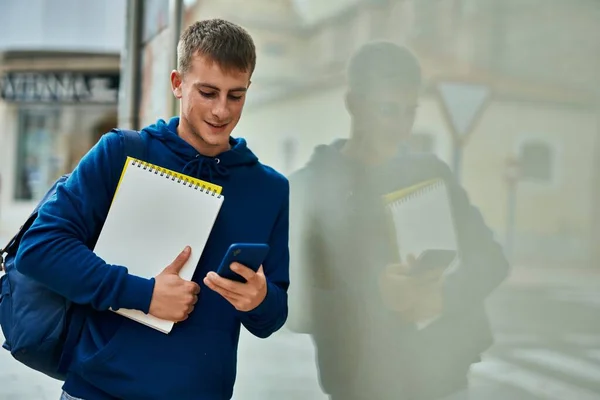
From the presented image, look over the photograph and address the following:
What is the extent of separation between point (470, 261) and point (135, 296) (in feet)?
2.78

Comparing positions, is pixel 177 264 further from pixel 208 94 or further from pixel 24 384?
pixel 24 384

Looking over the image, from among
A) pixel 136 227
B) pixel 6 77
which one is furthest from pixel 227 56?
pixel 6 77

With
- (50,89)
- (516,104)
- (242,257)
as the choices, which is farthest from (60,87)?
(516,104)

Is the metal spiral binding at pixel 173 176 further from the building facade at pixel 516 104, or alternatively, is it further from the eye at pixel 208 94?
the building facade at pixel 516 104

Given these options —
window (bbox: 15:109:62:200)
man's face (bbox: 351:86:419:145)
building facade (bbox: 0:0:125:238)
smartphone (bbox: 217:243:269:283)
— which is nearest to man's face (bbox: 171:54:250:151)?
smartphone (bbox: 217:243:269:283)

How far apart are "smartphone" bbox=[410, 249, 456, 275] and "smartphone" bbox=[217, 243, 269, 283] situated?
1.77ft

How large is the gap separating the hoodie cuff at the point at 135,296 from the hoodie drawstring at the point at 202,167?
33 cm

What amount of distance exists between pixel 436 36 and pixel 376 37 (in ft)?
1.02

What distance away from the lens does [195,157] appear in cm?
214

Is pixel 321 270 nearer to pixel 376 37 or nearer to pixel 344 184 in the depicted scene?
pixel 344 184

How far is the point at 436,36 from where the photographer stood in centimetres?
225

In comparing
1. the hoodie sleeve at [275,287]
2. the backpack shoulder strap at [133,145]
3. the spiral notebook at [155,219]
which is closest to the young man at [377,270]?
the hoodie sleeve at [275,287]

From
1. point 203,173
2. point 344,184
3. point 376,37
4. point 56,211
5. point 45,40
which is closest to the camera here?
point 56,211

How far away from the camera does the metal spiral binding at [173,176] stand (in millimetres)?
2076
